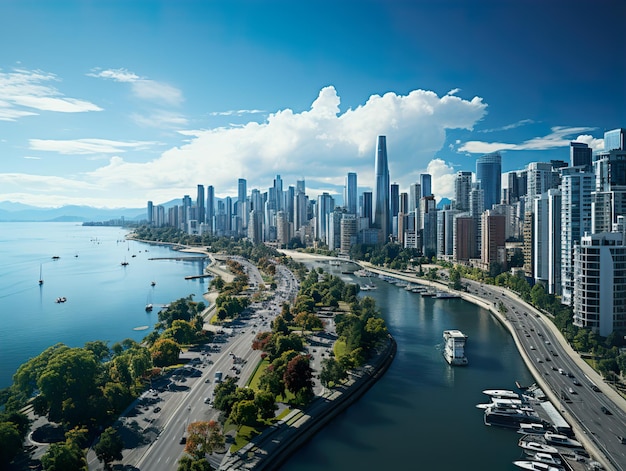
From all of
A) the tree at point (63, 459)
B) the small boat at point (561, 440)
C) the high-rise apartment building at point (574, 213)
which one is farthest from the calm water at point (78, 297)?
the high-rise apartment building at point (574, 213)

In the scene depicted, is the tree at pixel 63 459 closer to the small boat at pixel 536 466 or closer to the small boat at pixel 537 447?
the small boat at pixel 536 466

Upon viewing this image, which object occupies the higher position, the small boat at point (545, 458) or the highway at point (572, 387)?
the highway at point (572, 387)

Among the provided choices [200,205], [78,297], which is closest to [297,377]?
[78,297]

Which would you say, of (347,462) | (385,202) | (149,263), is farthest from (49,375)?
(385,202)

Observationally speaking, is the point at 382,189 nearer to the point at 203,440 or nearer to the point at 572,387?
the point at 572,387

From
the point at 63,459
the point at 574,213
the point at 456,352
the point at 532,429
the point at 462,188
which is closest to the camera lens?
the point at 63,459

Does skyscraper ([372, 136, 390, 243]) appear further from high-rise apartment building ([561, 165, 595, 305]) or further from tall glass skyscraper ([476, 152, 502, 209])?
high-rise apartment building ([561, 165, 595, 305])

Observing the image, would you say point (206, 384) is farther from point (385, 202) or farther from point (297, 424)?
point (385, 202)
